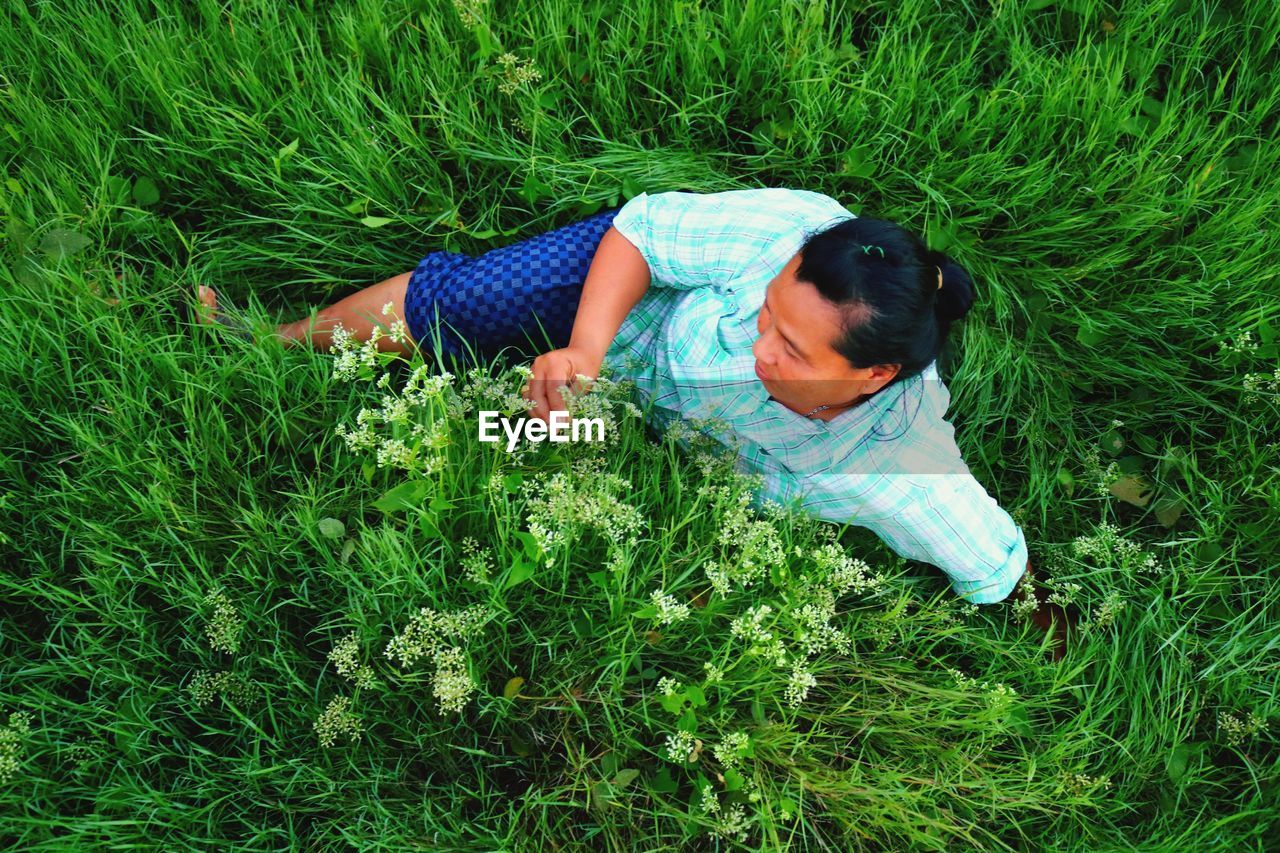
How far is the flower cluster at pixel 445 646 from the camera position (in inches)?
68.7

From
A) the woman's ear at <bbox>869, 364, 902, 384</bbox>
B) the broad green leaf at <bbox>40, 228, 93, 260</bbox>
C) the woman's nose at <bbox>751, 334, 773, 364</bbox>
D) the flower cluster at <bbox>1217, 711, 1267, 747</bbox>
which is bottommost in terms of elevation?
the flower cluster at <bbox>1217, 711, 1267, 747</bbox>

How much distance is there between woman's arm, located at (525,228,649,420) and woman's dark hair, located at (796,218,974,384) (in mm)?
419

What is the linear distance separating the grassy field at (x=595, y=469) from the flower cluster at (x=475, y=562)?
0.05 feet

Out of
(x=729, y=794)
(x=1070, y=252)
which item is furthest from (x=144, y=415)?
(x=1070, y=252)

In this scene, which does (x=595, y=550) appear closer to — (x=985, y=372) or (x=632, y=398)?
(x=632, y=398)

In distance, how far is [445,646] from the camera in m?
1.87

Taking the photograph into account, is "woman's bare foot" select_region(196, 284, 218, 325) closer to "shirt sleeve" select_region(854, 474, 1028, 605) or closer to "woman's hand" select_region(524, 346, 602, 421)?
"woman's hand" select_region(524, 346, 602, 421)

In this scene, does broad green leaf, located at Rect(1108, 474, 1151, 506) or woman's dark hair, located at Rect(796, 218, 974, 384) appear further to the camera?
broad green leaf, located at Rect(1108, 474, 1151, 506)

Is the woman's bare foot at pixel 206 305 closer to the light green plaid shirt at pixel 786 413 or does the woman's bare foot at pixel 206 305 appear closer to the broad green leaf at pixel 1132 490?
the light green plaid shirt at pixel 786 413

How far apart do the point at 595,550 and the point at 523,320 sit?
599 millimetres

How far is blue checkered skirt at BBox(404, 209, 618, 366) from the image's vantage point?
7.16 ft

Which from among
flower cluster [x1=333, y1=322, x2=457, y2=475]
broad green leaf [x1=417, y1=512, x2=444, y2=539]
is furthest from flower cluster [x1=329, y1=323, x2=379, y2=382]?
broad green leaf [x1=417, y1=512, x2=444, y2=539]

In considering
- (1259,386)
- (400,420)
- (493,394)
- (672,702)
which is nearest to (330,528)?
(400,420)

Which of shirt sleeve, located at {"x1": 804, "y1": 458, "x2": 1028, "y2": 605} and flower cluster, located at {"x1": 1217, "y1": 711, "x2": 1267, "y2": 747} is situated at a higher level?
shirt sleeve, located at {"x1": 804, "y1": 458, "x2": 1028, "y2": 605}
